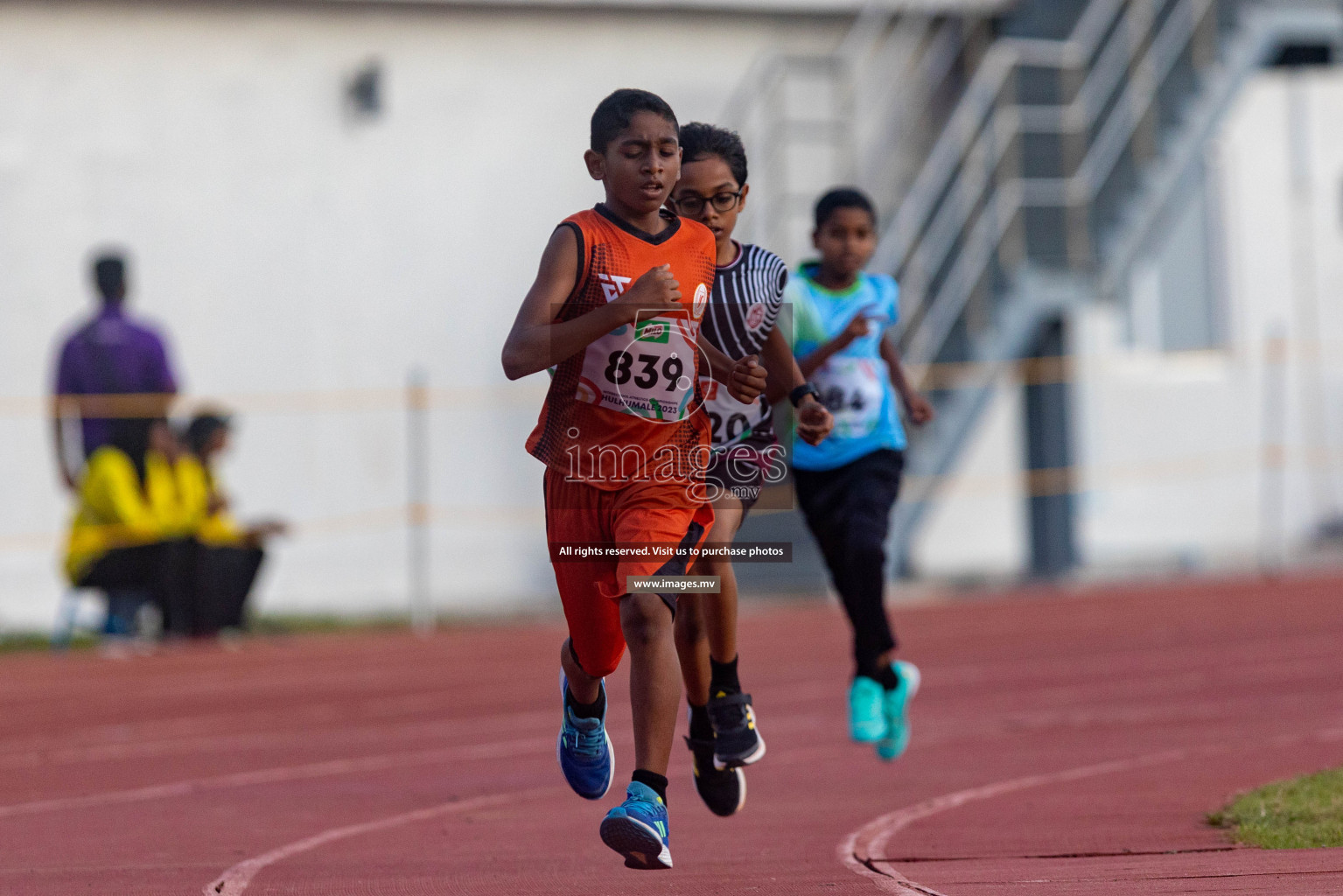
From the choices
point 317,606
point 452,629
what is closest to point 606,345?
point 452,629

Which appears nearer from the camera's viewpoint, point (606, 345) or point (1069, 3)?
point (606, 345)

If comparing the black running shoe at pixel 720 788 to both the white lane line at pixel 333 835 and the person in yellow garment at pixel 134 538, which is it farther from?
the person in yellow garment at pixel 134 538

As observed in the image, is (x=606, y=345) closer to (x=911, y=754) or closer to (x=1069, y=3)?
(x=911, y=754)

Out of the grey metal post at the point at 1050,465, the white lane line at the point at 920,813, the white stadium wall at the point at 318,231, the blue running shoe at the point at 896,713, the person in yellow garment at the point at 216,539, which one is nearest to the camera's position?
the white lane line at the point at 920,813

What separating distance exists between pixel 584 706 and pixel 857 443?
7.09 feet

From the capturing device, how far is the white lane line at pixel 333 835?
503cm

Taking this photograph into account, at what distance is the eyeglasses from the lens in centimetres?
538

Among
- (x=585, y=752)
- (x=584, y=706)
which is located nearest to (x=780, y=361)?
(x=584, y=706)

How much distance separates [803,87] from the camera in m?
18.3

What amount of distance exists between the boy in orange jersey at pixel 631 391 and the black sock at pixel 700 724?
85 centimetres

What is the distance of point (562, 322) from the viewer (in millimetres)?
4676

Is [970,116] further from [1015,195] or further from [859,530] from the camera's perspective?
[859,530]

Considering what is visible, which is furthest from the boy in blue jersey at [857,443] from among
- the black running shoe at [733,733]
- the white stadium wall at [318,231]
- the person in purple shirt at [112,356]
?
the white stadium wall at [318,231]

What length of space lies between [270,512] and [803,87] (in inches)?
244
